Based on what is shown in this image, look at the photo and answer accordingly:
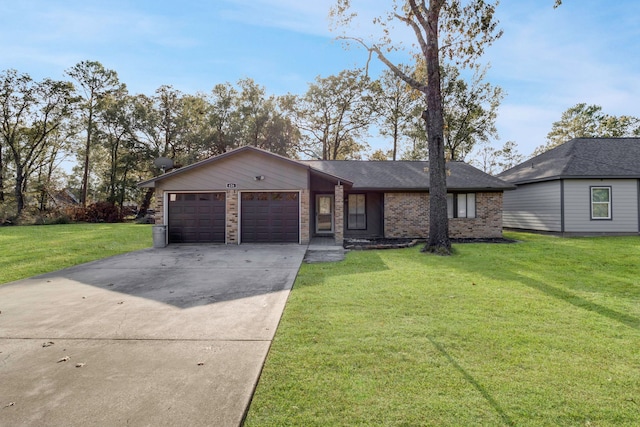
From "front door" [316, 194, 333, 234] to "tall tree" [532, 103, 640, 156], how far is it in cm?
2995

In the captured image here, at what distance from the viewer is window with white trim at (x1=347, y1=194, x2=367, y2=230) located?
16.0m

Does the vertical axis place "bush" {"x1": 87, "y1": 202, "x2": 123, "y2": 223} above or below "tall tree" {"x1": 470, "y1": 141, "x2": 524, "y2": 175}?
below

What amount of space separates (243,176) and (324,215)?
515 centimetres

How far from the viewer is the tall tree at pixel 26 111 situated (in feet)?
91.2

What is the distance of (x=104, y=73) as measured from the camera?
31766 millimetres

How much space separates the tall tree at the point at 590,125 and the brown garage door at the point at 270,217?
3308cm

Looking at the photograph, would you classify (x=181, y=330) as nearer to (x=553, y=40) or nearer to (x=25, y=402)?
(x=25, y=402)

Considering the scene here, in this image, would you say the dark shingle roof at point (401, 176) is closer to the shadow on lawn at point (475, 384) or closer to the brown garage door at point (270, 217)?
the brown garage door at point (270, 217)

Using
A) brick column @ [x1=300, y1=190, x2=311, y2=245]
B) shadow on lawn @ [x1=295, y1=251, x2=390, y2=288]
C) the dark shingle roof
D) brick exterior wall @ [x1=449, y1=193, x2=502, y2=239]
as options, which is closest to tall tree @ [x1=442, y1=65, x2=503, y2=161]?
the dark shingle roof

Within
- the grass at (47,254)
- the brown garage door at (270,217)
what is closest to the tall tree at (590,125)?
the brown garage door at (270,217)

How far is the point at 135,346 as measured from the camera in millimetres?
3588

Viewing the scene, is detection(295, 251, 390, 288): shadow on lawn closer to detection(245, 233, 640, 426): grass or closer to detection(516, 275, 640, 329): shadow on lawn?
detection(245, 233, 640, 426): grass

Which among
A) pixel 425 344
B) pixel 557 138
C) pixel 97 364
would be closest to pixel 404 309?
pixel 425 344

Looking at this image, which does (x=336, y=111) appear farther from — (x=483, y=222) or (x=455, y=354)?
(x=455, y=354)
